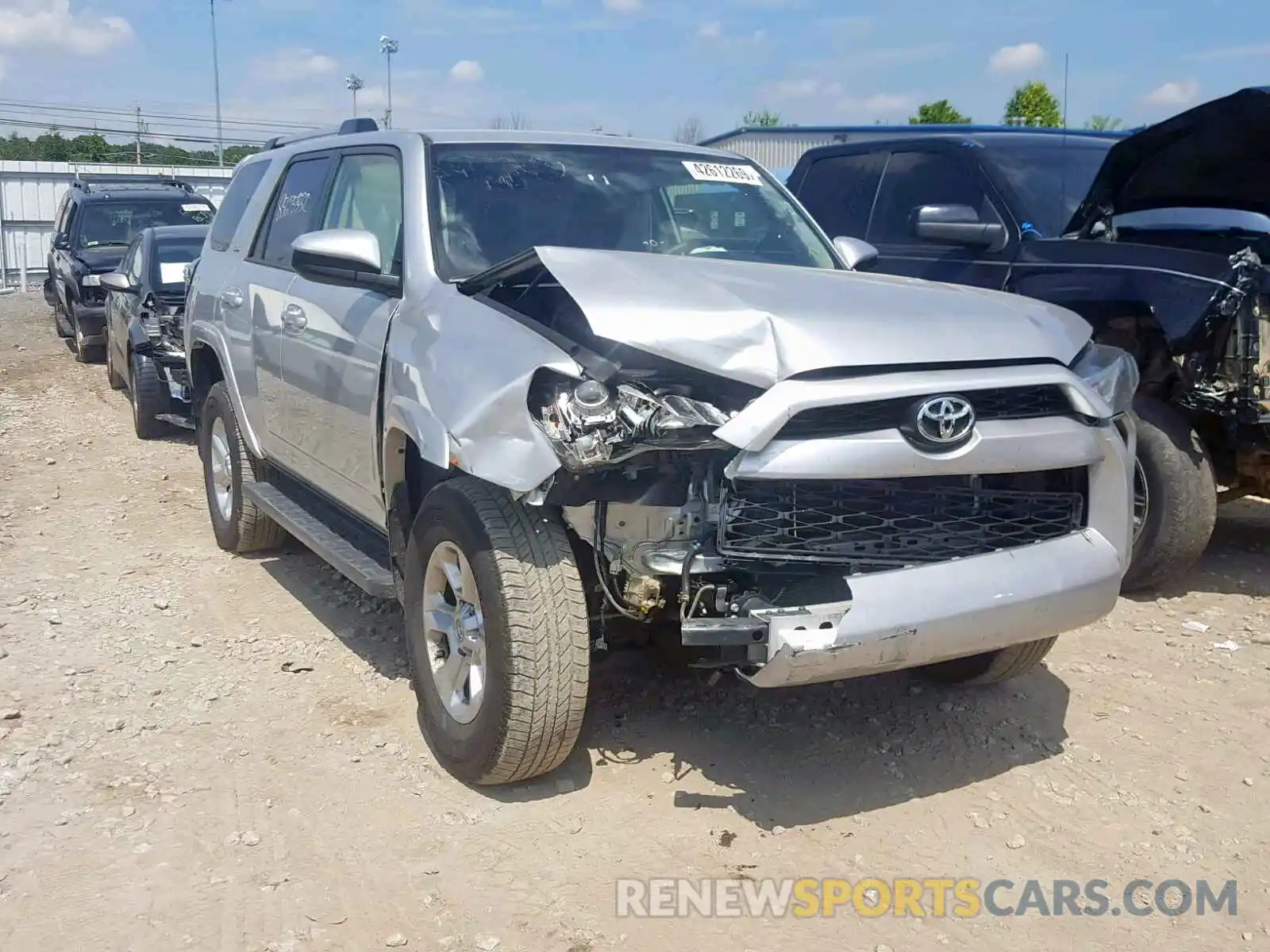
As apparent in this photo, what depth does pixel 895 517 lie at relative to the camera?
11.3 feet

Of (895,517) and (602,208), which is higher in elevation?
(602,208)

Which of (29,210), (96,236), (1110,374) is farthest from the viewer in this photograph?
(29,210)

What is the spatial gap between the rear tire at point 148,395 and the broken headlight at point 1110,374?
7.91 meters

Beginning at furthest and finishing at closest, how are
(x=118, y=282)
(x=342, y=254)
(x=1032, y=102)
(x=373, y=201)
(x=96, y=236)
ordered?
(x=1032, y=102)
(x=96, y=236)
(x=118, y=282)
(x=373, y=201)
(x=342, y=254)

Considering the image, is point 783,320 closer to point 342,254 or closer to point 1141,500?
point 342,254

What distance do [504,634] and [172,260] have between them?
8212mm

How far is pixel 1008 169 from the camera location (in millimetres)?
6742

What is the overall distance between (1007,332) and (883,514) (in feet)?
2.11

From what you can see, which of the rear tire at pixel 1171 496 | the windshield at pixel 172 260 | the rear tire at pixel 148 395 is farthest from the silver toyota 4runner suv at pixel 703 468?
the windshield at pixel 172 260

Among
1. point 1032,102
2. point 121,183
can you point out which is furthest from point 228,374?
point 1032,102

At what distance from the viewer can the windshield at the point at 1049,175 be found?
6543 millimetres

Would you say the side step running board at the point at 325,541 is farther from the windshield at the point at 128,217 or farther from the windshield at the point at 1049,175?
the windshield at the point at 128,217

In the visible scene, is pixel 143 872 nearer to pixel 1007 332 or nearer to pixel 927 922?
pixel 927 922

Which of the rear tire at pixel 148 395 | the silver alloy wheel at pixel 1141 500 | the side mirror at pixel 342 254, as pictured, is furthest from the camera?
the rear tire at pixel 148 395
